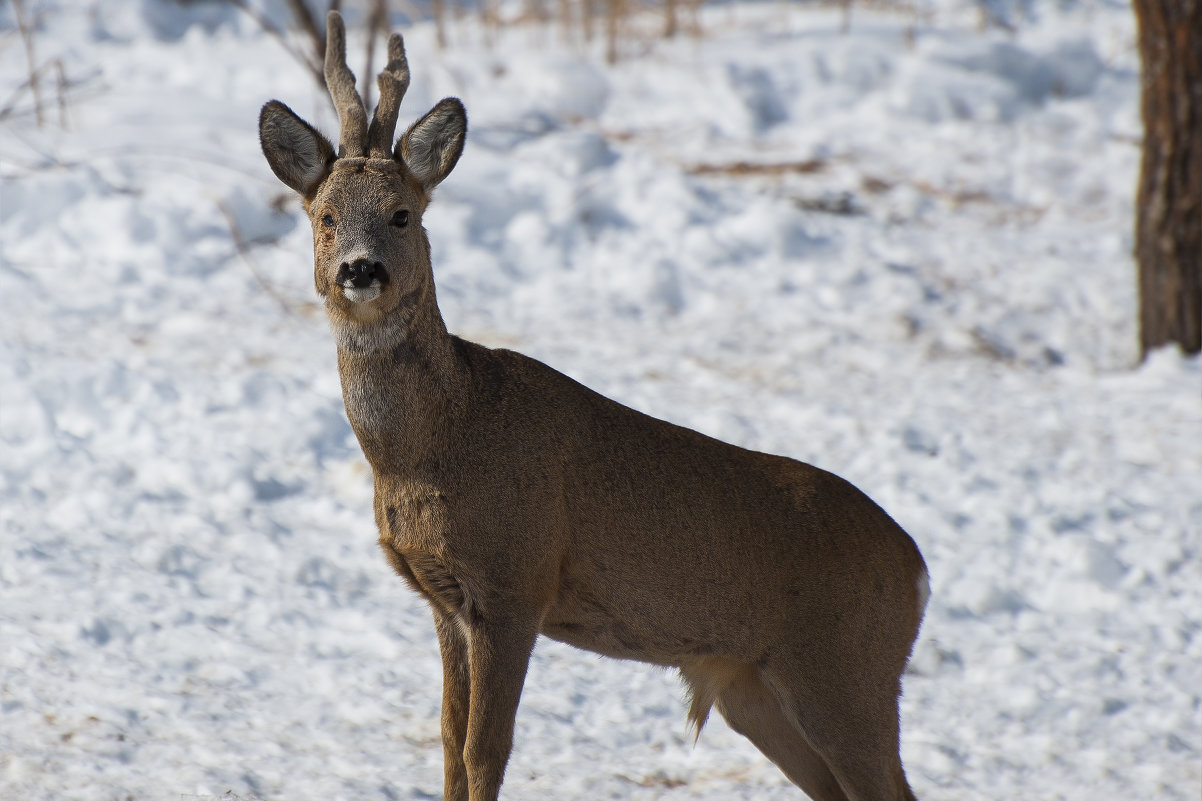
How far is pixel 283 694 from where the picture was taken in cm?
492

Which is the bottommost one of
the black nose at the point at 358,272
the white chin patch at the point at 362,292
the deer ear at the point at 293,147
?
the white chin patch at the point at 362,292

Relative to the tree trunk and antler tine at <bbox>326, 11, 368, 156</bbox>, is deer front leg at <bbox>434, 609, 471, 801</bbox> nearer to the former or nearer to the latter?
antler tine at <bbox>326, 11, 368, 156</bbox>

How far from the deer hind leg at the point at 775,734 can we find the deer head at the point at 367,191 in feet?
5.20

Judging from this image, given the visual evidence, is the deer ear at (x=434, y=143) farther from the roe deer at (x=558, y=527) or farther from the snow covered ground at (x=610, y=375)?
the snow covered ground at (x=610, y=375)

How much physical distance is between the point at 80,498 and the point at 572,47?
26.6ft

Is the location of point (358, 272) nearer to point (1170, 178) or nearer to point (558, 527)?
point (558, 527)

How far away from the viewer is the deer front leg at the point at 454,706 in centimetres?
392

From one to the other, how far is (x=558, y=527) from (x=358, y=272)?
3.03 ft

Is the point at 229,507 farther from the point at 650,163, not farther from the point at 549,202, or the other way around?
the point at 650,163

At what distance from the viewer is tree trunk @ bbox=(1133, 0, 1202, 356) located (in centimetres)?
802

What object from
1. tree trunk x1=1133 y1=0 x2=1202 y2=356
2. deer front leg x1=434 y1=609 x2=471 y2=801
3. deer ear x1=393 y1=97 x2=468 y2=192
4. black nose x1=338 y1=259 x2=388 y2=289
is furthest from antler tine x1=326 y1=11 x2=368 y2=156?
tree trunk x1=1133 y1=0 x2=1202 y2=356

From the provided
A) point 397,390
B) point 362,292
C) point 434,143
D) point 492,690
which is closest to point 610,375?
point 434,143

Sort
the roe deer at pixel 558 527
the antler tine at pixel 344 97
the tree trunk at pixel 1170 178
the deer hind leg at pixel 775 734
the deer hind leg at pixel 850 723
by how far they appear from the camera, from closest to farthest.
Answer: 1. the roe deer at pixel 558 527
2. the antler tine at pixel 344 97
3. the deer hind leg at pixel 850 723
4. the deer hind leg at pixel 775 734
5. the tree trunk at pixel 1170 178

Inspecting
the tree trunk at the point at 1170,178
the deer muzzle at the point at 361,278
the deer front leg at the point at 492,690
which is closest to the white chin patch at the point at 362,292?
the deer muzzle at the point at 361,278
